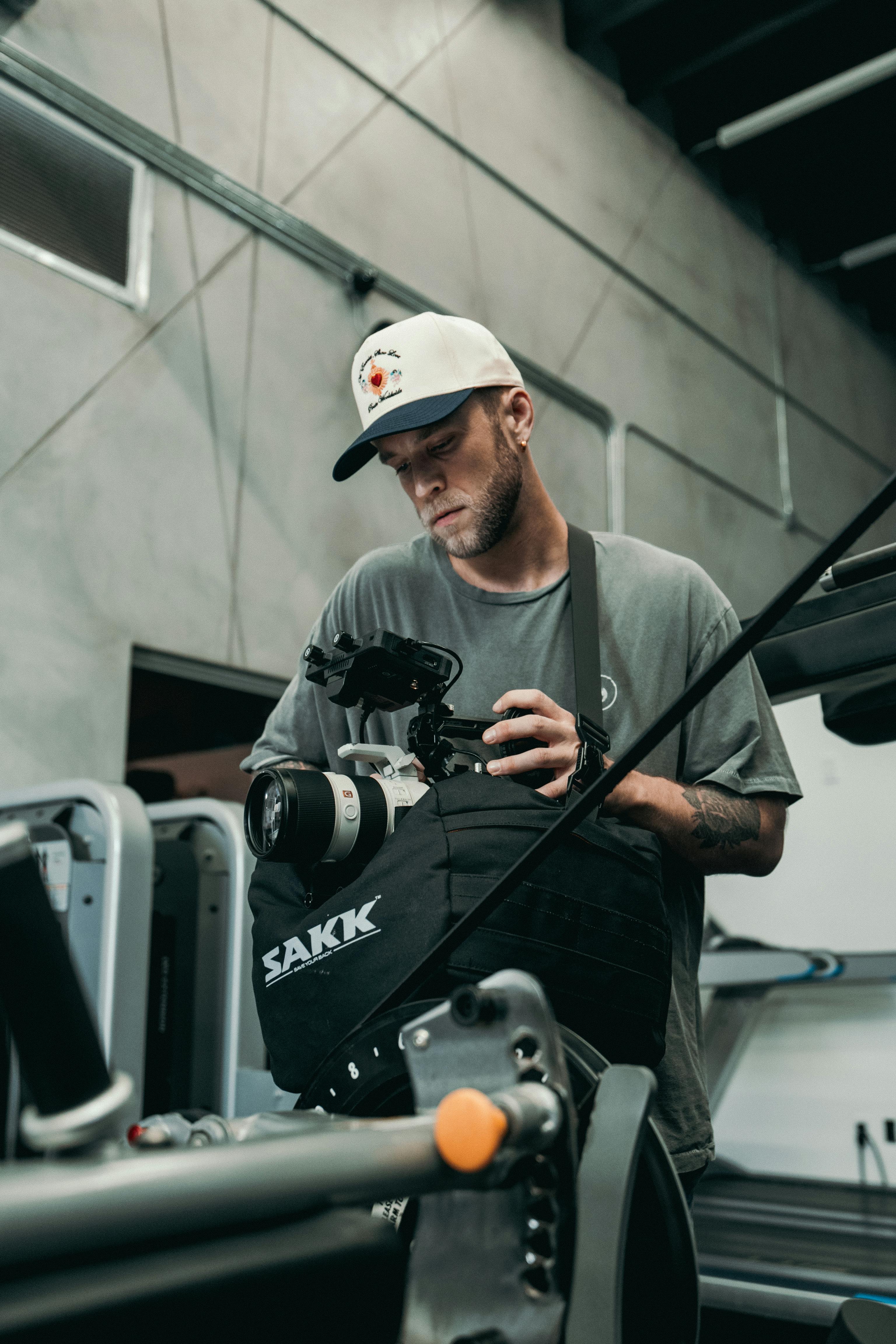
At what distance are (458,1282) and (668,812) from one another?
0.67 meters

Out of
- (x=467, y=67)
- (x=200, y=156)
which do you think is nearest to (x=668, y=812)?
(x=200, y=156)

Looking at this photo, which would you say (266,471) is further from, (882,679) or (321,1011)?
(321,1011)

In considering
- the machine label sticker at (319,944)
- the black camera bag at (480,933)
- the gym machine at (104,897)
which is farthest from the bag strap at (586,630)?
the gym machine at (104,897)

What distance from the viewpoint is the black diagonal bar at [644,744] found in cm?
77

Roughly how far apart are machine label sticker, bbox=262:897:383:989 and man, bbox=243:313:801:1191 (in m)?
0.45

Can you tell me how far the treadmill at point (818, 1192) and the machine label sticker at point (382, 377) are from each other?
31.7 inches

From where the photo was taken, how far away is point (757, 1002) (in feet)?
12.2

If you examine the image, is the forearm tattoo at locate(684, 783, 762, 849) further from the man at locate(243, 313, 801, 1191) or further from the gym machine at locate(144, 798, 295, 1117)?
the gym machine at locate(144, 798, 295, 1117)

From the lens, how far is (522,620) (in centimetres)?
148

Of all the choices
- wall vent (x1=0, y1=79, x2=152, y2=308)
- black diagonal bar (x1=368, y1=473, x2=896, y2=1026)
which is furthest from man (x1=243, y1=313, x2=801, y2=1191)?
wall vent (x1=0, y1=79, x2=152, y2=308)

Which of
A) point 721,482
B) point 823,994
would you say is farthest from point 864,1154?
point 721,482

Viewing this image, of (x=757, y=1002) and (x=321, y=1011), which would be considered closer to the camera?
(x=321, y=1011)

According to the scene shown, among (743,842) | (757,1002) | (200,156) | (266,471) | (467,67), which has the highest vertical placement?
(467,67)

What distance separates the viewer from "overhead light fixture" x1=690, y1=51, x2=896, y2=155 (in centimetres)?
600
